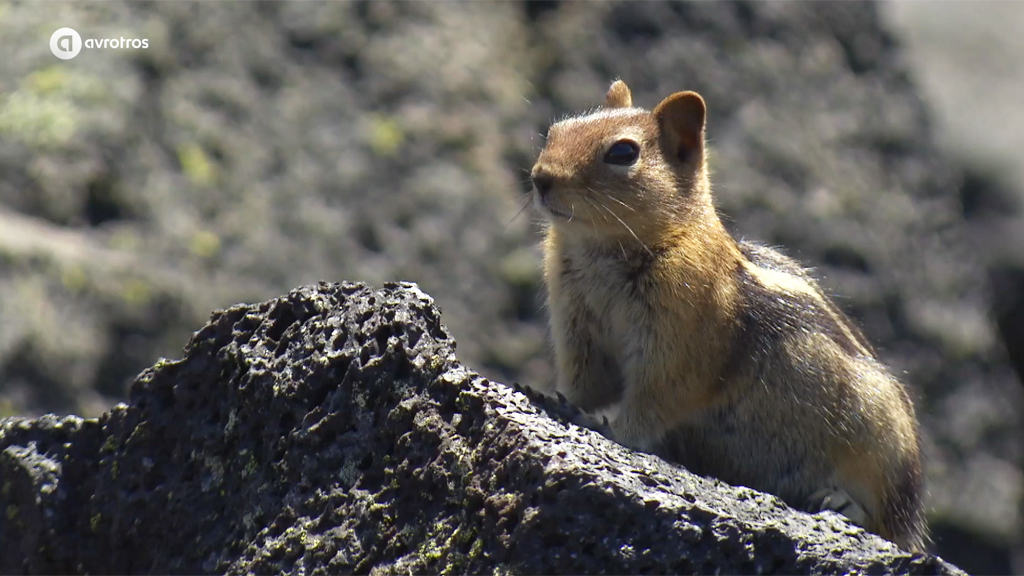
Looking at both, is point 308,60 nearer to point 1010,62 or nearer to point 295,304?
point 295,304

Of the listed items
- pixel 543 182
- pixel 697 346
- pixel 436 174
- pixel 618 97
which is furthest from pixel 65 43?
pixel 697 346

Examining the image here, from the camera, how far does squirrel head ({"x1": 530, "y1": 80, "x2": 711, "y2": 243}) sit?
14.7ft

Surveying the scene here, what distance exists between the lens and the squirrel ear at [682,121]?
15.8 ft

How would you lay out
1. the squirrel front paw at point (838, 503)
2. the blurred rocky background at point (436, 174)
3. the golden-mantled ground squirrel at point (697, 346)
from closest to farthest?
the squirrel front paw at point (838, 503) < the golden-mantled ground squirrel at point (697, 346) < the blurred rocky background at point (436, 174)

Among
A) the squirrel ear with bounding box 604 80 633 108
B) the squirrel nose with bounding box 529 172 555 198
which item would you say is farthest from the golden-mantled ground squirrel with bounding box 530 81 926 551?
the squirrel ear with bounding box 604 80 633 108

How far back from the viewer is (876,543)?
10.2 feet

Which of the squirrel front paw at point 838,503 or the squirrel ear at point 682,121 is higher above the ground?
the squirrel ear at point 682,121

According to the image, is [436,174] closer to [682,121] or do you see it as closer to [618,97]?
[618,97]

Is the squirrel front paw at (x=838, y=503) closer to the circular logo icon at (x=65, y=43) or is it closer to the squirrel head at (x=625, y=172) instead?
the squirrel head at (x=625, y=172)

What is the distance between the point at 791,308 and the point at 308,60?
448 cm

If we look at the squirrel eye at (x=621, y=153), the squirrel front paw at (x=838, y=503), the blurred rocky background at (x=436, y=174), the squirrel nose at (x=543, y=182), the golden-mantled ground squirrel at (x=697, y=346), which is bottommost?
the squirrel front paw at (x=838, y=503)

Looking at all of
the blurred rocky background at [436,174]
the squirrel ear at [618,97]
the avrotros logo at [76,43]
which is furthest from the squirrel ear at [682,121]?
the avrotros logo at [76,43]

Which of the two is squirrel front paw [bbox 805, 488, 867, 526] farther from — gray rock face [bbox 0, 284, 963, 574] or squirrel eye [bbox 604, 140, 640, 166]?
squirrel eye [bbox 604, 140, 640, 166]

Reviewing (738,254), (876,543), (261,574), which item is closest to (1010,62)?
(738,254)
